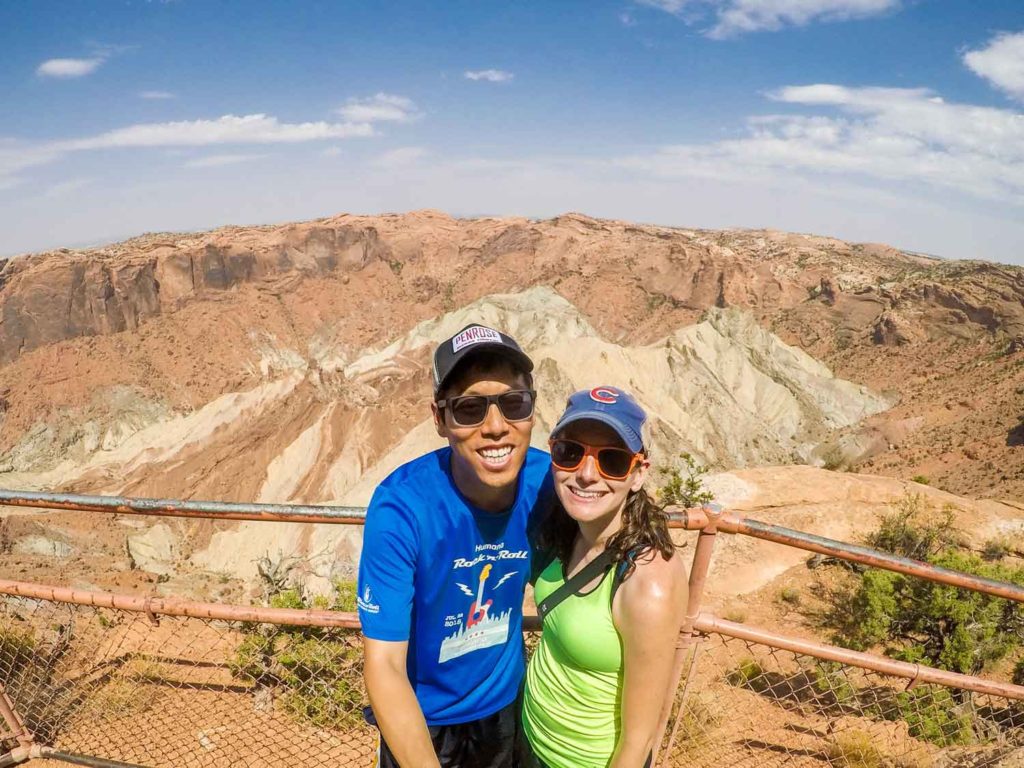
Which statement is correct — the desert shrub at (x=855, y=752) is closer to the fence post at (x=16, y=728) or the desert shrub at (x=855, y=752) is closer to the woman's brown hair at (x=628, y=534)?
the woman's brown hair at (x=628, y=534)

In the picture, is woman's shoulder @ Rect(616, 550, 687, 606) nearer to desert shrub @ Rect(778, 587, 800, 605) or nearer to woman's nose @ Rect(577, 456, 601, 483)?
woman's nose @ Rect(577, 456, 601, 483)

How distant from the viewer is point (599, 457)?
204 centimetres

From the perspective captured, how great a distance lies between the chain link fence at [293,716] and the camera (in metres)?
4.23

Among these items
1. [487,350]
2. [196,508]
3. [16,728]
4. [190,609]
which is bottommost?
[16,728]

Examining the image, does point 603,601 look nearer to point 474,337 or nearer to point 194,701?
point 474,337

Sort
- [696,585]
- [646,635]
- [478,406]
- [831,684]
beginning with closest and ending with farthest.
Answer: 1. [646,635]
2. [478,406]
3. [696,585]
4. [831,684]

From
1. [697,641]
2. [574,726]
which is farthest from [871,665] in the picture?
[574,726]

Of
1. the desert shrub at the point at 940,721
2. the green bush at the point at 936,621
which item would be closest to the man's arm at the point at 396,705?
the desert shrub at the point at 940,721

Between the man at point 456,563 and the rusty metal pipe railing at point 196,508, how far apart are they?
0.76 m

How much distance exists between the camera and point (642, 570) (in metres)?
1.88

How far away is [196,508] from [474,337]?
1.78m

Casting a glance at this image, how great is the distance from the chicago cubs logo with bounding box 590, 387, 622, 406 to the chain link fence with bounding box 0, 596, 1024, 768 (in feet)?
5.46

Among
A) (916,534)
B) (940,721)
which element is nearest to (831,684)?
(940,721)

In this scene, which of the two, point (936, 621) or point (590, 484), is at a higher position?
point (590, 484)
